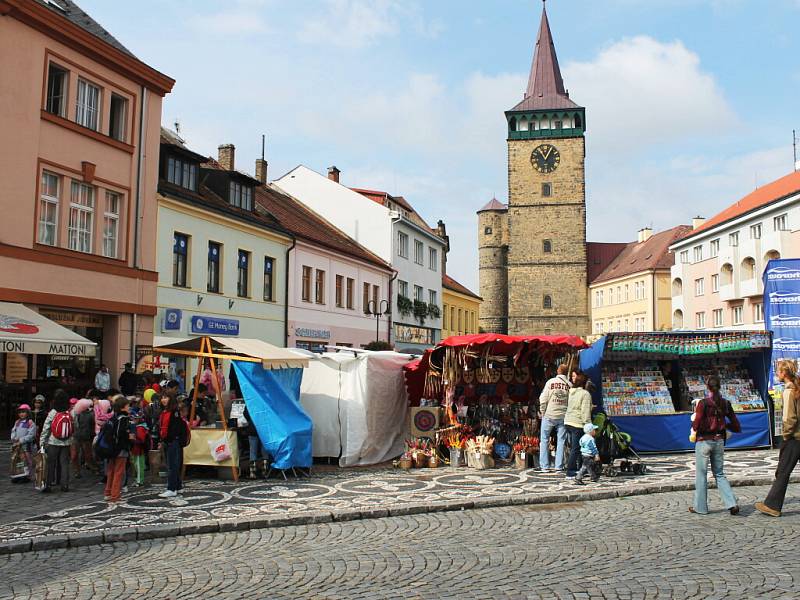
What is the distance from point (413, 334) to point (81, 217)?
87.2 feet

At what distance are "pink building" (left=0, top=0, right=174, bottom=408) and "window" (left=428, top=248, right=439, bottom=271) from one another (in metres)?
26.8

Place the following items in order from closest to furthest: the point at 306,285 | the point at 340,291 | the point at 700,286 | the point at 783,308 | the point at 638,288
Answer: the point at 783,308 → the point at 306,285 → the point at 340,291 → the point at 700,286 → the point at 638,288

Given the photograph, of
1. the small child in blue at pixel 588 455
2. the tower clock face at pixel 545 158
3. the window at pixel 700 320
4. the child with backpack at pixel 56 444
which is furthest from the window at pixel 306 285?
the tower clock face at pixel 545 158

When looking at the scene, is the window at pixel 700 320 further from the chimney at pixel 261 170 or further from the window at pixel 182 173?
the window at pixel 182 173

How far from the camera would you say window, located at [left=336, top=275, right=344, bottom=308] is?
3556 cm

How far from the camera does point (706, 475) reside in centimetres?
1010

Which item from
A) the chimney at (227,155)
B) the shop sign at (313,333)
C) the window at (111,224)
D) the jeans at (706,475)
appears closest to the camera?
the jeans at (706,475)

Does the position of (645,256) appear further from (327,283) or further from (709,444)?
(709,444)

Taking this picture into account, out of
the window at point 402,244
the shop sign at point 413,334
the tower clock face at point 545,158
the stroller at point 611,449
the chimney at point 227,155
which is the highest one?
the tower clock face at point 545,158

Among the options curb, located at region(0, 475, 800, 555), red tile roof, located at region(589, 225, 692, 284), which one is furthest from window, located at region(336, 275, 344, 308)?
red tile roof, located at region(589, 225, 692, 284)

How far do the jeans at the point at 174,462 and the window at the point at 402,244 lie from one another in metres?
31.7

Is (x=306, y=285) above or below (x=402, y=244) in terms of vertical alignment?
below

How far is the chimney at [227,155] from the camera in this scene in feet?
116

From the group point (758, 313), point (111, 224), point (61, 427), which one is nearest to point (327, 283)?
point (111, 224)
